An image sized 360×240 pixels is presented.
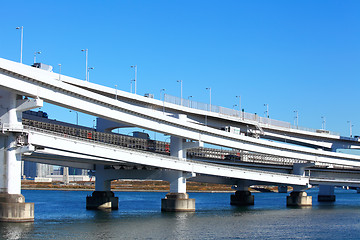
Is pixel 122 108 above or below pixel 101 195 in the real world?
above

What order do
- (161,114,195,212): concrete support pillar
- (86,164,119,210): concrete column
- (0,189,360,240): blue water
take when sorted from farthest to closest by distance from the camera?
(86,164,119,210): concrete column < (161,114,195,212): concrete support pillar < (0,189,360,240): blue water

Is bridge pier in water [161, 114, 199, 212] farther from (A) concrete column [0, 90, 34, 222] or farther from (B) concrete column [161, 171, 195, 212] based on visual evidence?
(A) concrete column [0, 90, 34, 222]

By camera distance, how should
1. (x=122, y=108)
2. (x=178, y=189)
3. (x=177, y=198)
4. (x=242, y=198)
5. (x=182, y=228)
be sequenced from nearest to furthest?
(x=182, y=228) < (x=122, y=108) < (x=177, y=198) < (x=178, y=189) < (x=242, y=198)

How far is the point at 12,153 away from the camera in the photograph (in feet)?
194

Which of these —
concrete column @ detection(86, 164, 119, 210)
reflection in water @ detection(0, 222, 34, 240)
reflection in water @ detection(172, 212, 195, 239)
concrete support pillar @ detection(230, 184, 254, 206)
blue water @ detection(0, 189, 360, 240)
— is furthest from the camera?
concrete support pillar @ detection(230, 184, 254, 206)

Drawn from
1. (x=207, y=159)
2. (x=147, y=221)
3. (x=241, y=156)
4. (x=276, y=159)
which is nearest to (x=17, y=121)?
(x=147, y=221)

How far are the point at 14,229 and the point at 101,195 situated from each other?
3844 cm

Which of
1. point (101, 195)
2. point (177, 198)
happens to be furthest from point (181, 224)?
point (101, 195)

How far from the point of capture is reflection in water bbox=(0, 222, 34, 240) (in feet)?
163

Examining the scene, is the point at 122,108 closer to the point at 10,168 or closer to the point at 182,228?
the point at 10,168

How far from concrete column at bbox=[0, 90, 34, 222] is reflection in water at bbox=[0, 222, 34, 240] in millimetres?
1099

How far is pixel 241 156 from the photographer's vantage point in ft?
384

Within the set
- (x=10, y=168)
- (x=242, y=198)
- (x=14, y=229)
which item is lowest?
(x=242, y=198)

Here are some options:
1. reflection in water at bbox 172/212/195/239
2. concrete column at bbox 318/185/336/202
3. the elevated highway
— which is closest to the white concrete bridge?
the elevated highway
